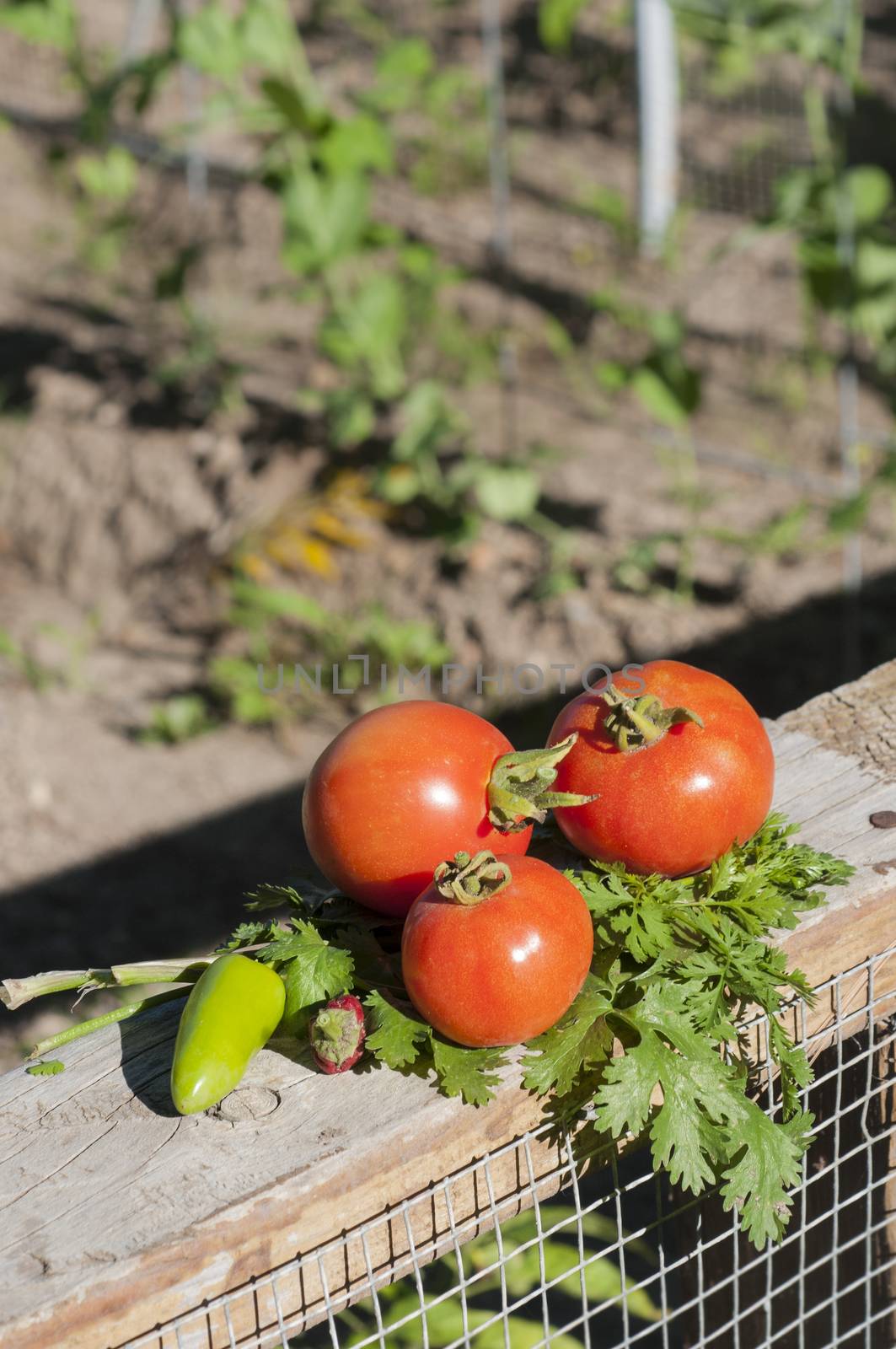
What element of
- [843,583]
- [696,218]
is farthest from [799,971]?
[696,218]

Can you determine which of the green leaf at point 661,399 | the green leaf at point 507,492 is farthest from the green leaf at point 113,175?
the green leaf at point 661,399

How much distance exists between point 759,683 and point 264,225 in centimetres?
355

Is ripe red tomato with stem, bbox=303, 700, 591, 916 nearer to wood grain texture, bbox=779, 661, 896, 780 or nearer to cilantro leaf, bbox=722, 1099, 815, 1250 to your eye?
cilantro leaf, bbox=722, 1099, 815, 1250

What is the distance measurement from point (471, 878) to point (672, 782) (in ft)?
0.78

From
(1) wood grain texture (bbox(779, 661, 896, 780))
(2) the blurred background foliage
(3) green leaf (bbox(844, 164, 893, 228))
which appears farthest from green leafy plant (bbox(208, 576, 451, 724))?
(1) wood grain texture (bbox(779, 661, 896, 780))

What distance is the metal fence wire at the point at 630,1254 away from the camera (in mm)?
1122

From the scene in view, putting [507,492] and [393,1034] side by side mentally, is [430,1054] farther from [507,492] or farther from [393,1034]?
[507,492]

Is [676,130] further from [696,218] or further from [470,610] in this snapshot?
[470,610]

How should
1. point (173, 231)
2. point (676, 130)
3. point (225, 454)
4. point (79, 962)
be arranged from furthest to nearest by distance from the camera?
point (173, 231) → point (676, 130) → point (225, 454) → point (79, 962)

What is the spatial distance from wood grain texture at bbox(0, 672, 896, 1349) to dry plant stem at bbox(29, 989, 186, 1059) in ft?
0.04

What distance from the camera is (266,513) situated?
16.0 ft

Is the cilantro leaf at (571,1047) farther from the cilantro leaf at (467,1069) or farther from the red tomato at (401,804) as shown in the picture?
the red tomato at (401,804)

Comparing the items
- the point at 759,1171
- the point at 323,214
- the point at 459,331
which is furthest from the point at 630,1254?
the point at 459,331

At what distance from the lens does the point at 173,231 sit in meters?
6.61
